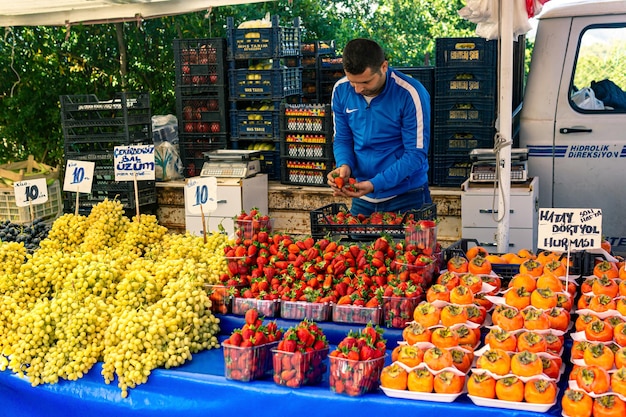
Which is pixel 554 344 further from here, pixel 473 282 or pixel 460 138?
pixel 460 138

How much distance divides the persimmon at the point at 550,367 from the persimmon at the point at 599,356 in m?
0.10

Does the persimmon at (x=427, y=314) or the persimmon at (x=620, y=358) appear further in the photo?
the persimmon at (x=427, y=314)

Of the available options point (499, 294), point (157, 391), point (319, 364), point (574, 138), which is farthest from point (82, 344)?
point (574, 138)

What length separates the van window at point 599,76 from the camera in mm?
5285

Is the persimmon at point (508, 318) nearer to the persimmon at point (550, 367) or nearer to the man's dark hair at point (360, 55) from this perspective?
the persimmon at point (550, 367)

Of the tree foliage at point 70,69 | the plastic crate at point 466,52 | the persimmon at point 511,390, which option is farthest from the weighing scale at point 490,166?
the persimmon at point 511,390

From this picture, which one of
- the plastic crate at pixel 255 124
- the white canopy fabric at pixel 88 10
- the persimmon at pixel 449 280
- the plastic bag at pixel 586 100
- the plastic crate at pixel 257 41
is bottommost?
the persimmon at pixel 449 280

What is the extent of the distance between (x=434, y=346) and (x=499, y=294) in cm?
75

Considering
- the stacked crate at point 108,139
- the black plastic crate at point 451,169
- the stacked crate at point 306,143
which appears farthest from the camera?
the stacked crate at point 306,143

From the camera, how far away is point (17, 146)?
28.8ft

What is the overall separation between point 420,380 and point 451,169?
431 cm

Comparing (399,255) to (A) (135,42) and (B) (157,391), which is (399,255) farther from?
(A) (135,42)

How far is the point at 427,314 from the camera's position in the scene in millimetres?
2752

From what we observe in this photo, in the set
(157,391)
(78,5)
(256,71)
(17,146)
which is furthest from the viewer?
(17,146)
